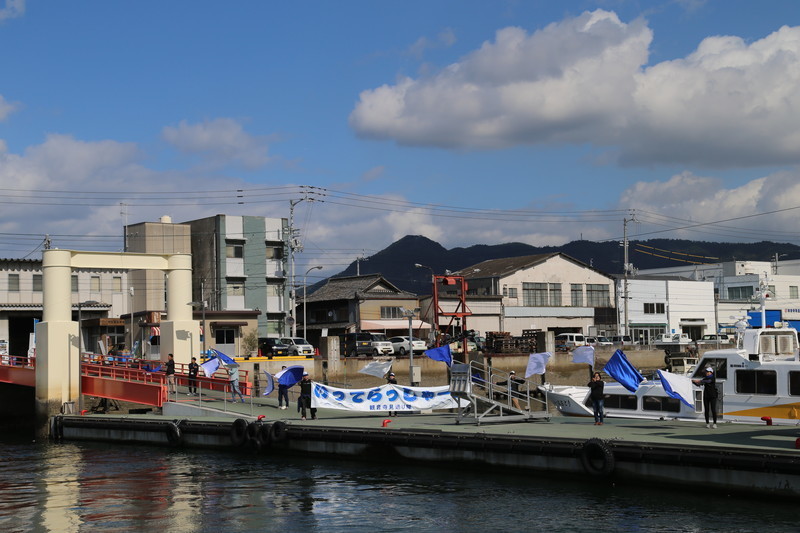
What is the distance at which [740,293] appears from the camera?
122312 mm

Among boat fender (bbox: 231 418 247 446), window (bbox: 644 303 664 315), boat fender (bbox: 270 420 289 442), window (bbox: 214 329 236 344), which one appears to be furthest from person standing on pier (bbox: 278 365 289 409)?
window (bbox: 644 303 664 315)

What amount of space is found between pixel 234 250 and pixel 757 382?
6500 cm

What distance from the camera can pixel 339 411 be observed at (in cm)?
4075

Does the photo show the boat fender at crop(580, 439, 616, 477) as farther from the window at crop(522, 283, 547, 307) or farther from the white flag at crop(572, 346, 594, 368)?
the window at crop(522, 283, 547, 307)

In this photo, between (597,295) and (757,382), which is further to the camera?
(597,295)

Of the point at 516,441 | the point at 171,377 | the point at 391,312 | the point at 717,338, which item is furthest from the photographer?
the point at 717,338

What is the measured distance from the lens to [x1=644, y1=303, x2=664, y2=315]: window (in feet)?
351

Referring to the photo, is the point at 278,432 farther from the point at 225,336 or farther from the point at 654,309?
the point at 654,309

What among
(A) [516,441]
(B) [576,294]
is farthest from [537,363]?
(B) [576,294]

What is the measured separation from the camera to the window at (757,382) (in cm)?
2875

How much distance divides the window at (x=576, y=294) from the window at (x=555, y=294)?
1708 mm

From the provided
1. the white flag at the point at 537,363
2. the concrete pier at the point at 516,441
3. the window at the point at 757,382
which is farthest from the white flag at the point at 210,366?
the window at the point at 757,382

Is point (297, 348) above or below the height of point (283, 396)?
above

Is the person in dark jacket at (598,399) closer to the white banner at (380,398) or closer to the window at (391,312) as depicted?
the white banner at (380,398)
